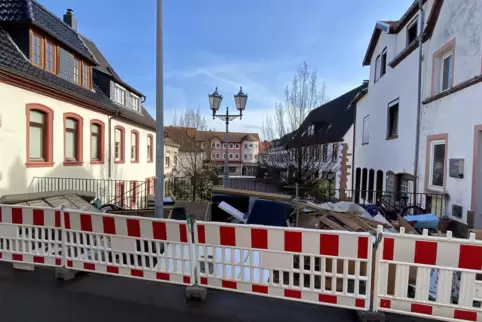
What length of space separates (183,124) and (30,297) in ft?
86.4

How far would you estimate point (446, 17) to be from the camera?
8031 mm

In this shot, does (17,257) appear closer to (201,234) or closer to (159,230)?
(159,230)

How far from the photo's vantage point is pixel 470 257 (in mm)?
2906

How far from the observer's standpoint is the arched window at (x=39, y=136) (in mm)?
8869

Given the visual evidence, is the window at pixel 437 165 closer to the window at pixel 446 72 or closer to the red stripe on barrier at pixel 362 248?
the window at pixel 446 72

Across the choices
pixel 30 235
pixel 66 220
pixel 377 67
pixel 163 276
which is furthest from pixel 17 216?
pixel 377 67

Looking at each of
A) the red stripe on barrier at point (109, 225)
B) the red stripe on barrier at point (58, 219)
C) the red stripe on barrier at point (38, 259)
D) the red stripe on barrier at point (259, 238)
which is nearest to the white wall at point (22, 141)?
the red stripe on barrier at point (38, 259)

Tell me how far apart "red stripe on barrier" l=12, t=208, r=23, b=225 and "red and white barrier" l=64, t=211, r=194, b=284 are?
2.69ft

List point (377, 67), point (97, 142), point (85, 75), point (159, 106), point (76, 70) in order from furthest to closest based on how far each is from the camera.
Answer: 1. point (377, 67)
2. point (97, 142)
3. point (85, 75)
4. point (76, 70)
5. point (159, 106)

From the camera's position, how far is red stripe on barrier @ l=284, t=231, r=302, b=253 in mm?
3295

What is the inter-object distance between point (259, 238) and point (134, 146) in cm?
1644

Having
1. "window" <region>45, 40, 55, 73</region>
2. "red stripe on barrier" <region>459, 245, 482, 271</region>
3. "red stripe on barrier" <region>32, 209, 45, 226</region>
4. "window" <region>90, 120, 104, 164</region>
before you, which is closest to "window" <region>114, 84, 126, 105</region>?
"window" <region>90, 120, 104, 164</region>

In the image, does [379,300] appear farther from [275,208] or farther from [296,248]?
[275,208]

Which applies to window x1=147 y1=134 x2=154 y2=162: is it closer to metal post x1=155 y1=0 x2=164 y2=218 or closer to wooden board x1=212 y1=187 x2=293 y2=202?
wooden board x1=212 y1=187 x2=293 y2=202
